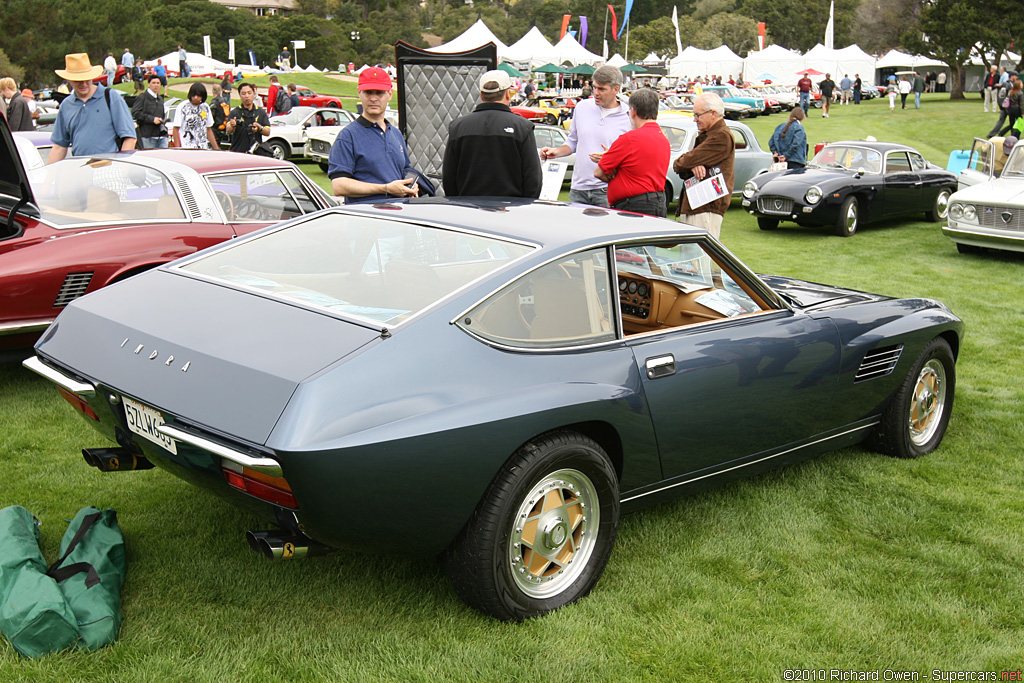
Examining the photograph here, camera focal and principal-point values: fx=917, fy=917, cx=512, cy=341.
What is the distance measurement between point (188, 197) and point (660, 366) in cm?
368

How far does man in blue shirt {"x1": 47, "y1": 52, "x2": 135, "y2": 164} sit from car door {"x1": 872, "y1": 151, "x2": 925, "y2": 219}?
1027cm

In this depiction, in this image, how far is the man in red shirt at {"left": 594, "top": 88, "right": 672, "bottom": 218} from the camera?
6.76 meters

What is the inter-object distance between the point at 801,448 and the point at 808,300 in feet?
2.44

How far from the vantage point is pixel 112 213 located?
5.52 m

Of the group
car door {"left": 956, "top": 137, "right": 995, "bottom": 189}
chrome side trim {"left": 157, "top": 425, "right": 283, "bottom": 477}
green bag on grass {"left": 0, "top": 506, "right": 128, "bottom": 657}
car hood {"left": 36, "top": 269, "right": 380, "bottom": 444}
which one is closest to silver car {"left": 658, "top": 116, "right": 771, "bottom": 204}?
car door {"left": 956, "top": 137, "right": 995, "bottom": 189}

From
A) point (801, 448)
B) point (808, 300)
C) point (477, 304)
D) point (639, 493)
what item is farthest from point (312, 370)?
point (808, 300)

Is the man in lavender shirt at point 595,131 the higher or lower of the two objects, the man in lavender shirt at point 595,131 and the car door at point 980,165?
the higher

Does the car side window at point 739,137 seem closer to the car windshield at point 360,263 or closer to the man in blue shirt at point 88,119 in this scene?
the man in blue shirt at point 88,119

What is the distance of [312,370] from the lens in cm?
257

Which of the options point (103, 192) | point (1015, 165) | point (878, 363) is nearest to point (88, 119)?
point (103, 192)

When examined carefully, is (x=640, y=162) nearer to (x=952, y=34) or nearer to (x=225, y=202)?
(x=225, y=202)

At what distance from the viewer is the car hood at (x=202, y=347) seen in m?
2.57

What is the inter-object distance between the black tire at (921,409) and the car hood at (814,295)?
0.45 m

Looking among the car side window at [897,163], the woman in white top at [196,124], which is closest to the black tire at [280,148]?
the woman in white top at [196,124]
